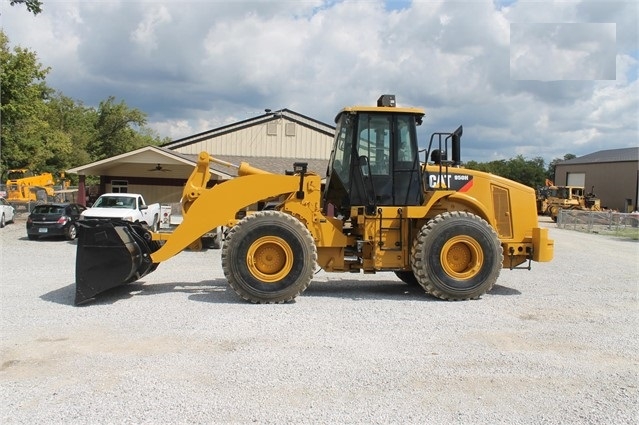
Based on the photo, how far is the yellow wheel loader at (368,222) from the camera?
834 cm

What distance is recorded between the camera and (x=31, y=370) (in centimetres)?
521

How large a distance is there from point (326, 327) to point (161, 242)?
12.3ft

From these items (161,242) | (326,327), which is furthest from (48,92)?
(326,327)

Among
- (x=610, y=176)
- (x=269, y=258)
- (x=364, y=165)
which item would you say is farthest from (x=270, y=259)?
(x=610, y=176)

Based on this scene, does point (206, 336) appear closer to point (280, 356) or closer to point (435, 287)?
point (280, 356)

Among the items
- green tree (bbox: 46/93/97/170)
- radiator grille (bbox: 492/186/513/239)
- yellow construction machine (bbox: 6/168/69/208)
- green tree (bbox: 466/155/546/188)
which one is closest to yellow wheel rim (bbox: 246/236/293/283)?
radiator grille (bbox: 492/186/513/239)

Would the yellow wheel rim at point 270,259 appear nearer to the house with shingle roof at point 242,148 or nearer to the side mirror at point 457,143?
the side mirror at point 457,143

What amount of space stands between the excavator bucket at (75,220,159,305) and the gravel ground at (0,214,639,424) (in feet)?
1.10

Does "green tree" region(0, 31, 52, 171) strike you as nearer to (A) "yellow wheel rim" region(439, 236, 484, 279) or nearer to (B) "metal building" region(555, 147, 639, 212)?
(A) "yellow wheel rim" region(439, 236, 484, 279)

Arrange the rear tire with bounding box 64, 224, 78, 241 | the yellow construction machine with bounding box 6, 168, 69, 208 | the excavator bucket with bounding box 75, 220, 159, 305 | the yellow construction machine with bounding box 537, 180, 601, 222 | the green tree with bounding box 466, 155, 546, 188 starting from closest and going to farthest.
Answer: the excavator bucket with bounding box 75, 220, 159, 305 < the rear tire with bounding box 64, 224, 78, 241 < the yellow construction machine with bounding box 6, 168, 69, 208 < the yellow construction machine with bounding box 537, 180, 601, 222 < the green tree with bounding box 466, 155, 546, 188

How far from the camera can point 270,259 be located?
8.42 metres

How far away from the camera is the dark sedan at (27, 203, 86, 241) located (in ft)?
63.6

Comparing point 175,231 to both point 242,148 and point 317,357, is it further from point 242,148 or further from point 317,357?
point 242,148

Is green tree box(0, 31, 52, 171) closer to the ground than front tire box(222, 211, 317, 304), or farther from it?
farther from it
